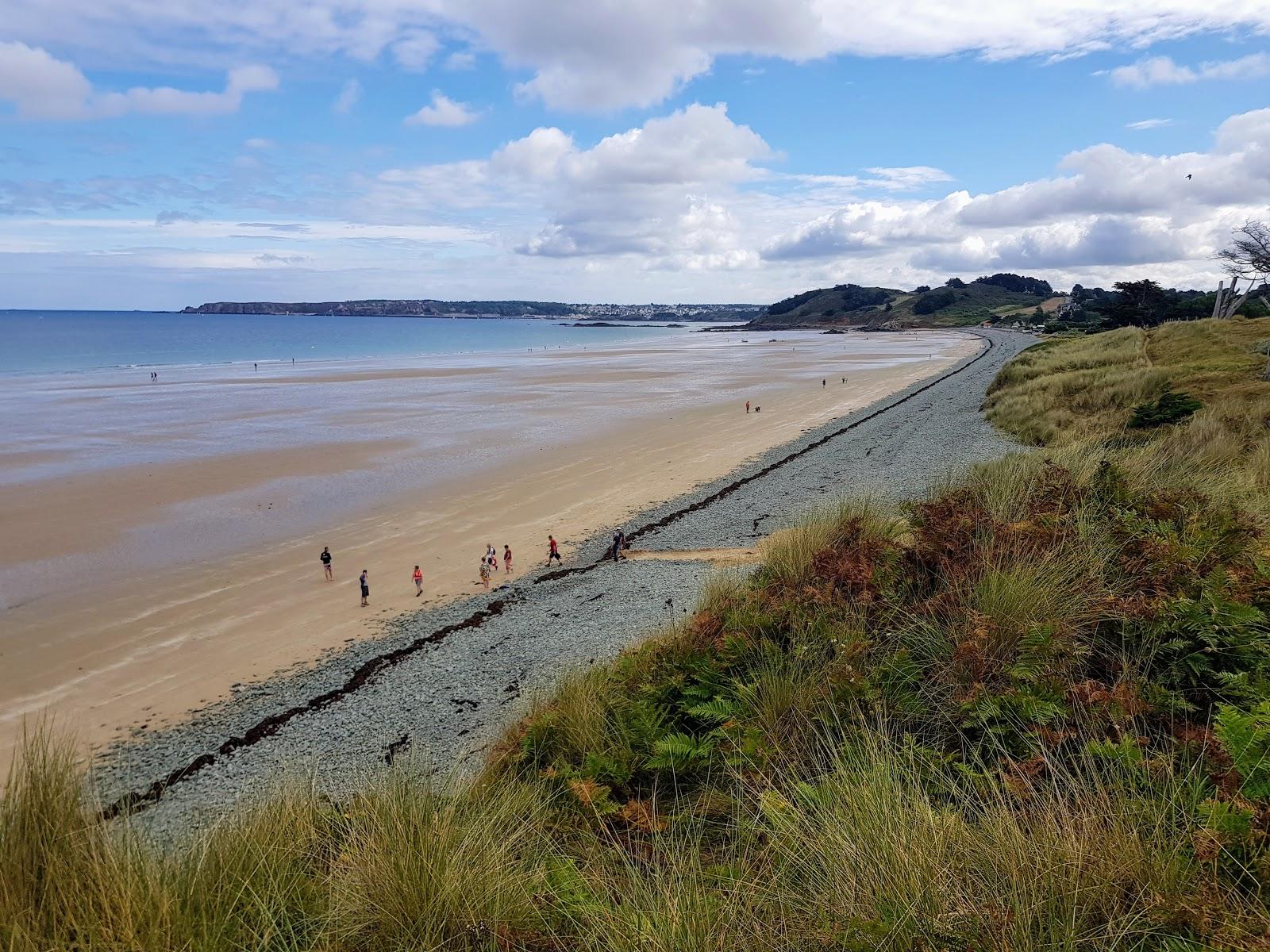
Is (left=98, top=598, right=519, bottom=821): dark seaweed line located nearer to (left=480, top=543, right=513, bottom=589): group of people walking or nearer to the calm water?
(left=480, top=543, right=513, bottom=589): group of people walking

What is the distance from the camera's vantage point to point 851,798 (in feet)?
10.2

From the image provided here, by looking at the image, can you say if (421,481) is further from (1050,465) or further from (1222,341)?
(1222,341)

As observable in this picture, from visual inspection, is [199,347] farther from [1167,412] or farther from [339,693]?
[1167,412]

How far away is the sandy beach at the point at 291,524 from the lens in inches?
504

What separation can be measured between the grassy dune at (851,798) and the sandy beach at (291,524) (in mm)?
9228

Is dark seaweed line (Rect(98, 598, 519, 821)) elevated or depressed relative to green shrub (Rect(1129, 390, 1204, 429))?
depressed

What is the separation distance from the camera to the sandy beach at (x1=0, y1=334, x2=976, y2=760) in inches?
504

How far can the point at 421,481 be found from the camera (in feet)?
84.9

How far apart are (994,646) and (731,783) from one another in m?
1.95

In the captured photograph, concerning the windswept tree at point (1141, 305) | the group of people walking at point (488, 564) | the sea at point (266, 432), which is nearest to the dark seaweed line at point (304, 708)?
the group of people walking at point (488, 564)

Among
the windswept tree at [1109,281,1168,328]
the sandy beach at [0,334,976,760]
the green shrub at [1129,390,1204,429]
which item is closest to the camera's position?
the sandy beach at [0,334,976,760]

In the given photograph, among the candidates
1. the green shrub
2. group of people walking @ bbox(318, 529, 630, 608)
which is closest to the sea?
group of people walking @ bbox(318, 529, 630, 608)

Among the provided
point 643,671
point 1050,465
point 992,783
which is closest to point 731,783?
point 992,783

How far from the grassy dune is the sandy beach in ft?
30.3
